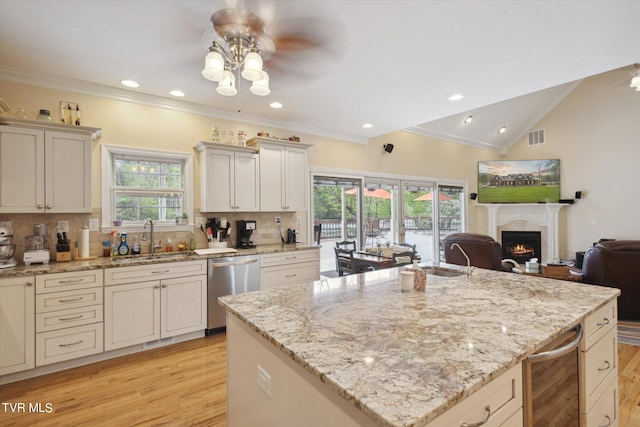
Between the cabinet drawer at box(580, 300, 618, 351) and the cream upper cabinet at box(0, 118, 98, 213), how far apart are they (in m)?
4.03

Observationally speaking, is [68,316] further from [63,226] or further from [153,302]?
[63,226]

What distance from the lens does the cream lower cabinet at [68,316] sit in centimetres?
258

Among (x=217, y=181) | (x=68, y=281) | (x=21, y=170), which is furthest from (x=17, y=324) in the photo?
(x=217, y=181)

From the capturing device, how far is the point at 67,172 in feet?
9.66

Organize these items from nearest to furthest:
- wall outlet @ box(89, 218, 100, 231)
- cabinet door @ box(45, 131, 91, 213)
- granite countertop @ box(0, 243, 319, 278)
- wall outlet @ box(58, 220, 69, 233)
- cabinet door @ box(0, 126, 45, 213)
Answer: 1. granite countertop @ box(0, 243, 319, 278)
2. cabinet door @ box(0, 126, 45, 213)
3. cabinet door @ box(45, 131, 91, 213)
4. wall outlet @ box(58, 220, 69, 233)
5. wall outlet @ box(89, 218, 100, 231)

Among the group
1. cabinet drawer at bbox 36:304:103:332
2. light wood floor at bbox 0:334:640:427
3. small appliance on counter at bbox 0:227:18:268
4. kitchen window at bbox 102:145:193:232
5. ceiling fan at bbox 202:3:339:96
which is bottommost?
light wood floor at bbox 0:334:640:427

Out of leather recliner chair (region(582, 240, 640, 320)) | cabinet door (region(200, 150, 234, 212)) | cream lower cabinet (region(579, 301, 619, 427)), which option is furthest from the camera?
cabinet door (region(200, 150, 234, 212))

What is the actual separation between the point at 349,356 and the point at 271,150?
3.56 m

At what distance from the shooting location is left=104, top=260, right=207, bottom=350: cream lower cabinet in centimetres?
289

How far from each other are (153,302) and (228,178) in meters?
1.67

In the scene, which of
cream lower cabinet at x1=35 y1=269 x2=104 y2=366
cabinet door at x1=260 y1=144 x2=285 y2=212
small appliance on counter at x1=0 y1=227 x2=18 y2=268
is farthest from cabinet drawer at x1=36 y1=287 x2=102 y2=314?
cabinet door at x1=260 y1=144 x2=285 y2=212

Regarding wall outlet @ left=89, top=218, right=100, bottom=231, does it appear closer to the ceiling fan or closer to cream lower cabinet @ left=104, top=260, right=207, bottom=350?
cream lower cabinet @ left=104, top=260, right=207, bottom=350

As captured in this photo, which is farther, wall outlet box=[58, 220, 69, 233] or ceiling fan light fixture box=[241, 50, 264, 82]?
wall outlet box=[58, 220, 69, 233]

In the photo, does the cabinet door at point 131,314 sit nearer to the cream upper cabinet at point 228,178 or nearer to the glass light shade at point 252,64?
the cream upper cabinet at point 228,178
